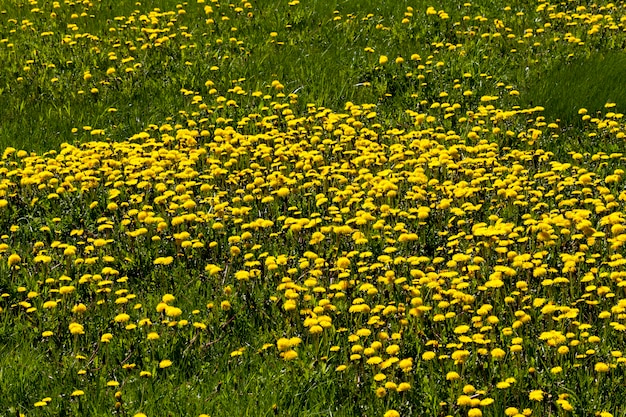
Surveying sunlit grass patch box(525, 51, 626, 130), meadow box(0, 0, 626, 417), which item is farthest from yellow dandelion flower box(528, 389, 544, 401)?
sunlit grass patch box(525, 51, 626, 130)

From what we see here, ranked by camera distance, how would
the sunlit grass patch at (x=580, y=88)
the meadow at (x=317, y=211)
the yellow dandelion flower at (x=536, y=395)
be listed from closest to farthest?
the yellow dandelion flower at (x=536, y=395)
the meadow at (x=317, y=211)
the sunlit grass patch at (x=580, y=88)

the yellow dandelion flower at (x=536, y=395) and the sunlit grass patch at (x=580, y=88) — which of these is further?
the sunlit grass patch at (x=580, y=88)

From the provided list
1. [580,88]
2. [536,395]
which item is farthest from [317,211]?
[580,88]

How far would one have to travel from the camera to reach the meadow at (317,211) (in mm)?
4816

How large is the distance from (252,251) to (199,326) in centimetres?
128

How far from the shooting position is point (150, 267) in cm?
627

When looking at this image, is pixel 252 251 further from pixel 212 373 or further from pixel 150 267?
pixel 212 373

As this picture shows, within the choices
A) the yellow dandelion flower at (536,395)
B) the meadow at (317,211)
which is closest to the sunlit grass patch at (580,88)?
the meadow at (317,211)

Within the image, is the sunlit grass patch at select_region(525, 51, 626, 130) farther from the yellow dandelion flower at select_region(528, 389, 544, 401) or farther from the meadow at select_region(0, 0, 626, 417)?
the yellow dandelion flower at select_region(528, 389, 544, 401)

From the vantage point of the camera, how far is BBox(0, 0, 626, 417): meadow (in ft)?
15.8

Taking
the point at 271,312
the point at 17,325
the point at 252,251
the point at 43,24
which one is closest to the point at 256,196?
the point at 252,251

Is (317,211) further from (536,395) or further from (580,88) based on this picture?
(580,88)

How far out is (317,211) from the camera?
22.6ft

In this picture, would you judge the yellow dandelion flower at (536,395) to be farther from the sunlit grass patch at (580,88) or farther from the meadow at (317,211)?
the sunlit grass patch at (580,88)
